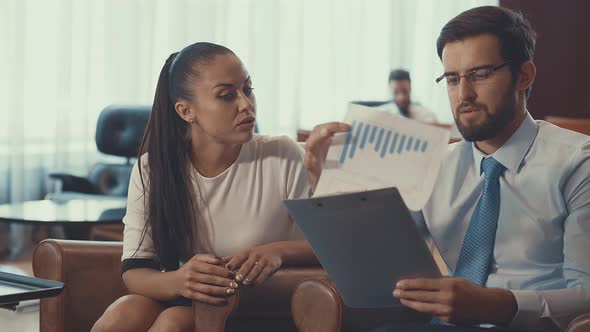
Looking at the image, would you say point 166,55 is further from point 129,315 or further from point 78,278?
point 129,315

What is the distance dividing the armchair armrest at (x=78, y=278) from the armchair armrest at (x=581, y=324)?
124 centimetres

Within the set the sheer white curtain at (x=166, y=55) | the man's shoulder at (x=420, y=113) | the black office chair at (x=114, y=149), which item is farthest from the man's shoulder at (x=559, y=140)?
the man's shoulder at (x=420, y=113)

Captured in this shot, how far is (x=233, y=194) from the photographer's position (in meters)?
2.28

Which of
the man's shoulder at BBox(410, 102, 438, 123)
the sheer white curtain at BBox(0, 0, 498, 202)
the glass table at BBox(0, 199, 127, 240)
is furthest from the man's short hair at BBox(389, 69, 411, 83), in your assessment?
the glass table at BBox(0, 199, 127, 240)

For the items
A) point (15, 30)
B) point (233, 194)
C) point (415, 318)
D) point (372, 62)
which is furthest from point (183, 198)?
point (372, 62)

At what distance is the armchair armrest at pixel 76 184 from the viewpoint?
4965 millimetres

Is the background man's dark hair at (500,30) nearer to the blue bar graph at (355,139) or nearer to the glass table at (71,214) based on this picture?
the blue bar graph at (355,139)

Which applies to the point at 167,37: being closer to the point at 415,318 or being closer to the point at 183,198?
the point at 183,198

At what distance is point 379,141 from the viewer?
60.2 inches

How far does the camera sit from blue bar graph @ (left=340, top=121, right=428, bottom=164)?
1.50m

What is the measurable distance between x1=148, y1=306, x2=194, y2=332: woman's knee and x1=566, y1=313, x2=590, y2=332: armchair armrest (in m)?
0.86

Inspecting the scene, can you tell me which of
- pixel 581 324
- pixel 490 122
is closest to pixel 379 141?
pixel 490 122

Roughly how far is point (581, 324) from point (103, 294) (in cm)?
131

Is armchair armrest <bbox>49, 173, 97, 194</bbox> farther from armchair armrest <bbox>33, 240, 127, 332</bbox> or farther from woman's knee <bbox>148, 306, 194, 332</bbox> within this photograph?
woman's knee <bbox>148, 306, 194, 332</bbox>
